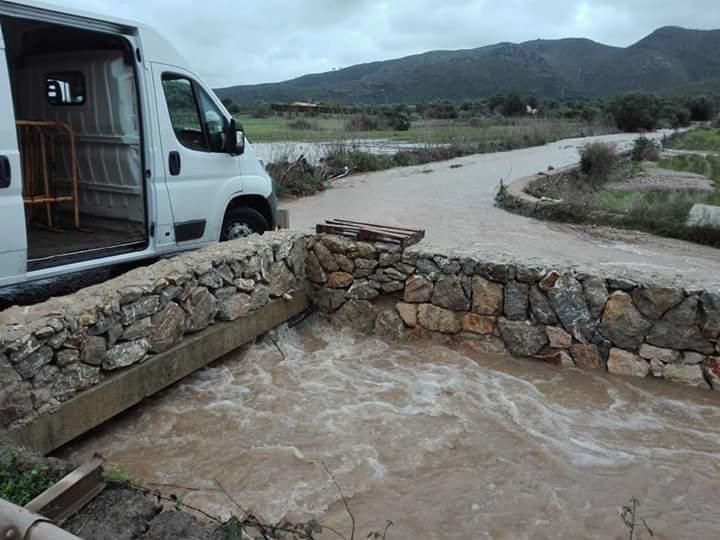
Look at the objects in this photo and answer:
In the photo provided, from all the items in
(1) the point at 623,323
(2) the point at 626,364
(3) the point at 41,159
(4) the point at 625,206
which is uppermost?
(3) the point at 41,159

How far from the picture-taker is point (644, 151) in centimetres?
2795

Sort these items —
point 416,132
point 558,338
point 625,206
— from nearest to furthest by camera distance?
1. point 558,338
2. point 625,206
3. point 416,132

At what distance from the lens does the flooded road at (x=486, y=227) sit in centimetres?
849

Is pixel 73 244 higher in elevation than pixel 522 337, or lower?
higher

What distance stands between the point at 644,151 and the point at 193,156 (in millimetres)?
26339

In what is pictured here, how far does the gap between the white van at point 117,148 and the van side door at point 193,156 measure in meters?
0.01

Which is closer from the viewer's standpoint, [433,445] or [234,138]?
[433,445]

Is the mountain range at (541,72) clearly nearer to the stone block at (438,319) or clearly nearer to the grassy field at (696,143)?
the grassy field at (696,143)

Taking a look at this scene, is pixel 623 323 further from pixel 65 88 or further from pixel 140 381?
pixel 65 88

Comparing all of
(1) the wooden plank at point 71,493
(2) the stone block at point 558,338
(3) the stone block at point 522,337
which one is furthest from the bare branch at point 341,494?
(2) the stone block at point 558,338

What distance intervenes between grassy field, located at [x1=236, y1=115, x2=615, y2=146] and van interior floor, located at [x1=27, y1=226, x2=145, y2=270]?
17195mm

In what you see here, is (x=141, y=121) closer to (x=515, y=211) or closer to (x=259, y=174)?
(x=259, y=174)

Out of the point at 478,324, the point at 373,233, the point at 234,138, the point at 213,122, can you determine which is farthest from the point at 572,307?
the point at 213,122

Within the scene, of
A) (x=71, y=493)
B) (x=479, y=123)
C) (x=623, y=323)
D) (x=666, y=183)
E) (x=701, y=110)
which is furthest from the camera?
(x=701, y=110)
